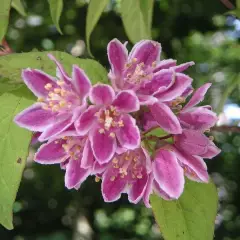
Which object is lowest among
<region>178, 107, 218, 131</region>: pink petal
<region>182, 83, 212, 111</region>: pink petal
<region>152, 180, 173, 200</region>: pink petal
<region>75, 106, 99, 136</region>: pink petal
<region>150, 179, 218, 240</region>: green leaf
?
<region>150, 179, 218, 240</region>: green leaf

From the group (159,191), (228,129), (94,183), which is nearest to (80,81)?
(159,191)

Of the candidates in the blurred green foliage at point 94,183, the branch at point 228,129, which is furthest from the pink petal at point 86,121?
the blurred green foliage at point 94,183

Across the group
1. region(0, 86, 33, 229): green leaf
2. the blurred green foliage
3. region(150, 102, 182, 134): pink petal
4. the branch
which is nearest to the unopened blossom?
region(150, 102, 182, 134): pink petal

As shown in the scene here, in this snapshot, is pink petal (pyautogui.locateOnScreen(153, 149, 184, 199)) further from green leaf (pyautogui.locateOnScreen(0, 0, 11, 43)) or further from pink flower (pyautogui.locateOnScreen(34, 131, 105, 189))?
green leaf (pyautogui.locateOnScreen(0, 0, 11, 43))

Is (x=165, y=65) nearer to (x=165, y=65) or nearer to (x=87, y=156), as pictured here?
(x=165, y=65)

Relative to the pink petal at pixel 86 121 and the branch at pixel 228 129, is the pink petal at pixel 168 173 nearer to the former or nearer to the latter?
the pink petal at pixel 86 121

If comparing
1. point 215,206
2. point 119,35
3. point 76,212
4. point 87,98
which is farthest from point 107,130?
point 76,212
